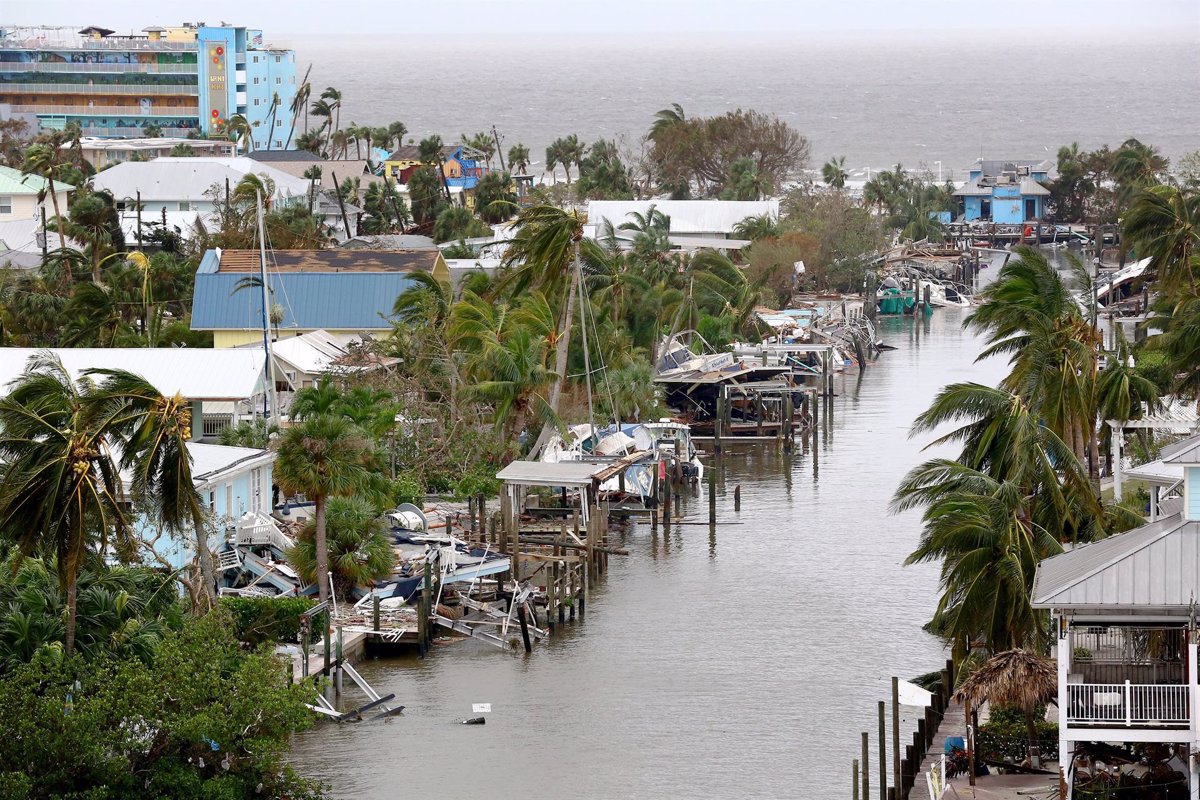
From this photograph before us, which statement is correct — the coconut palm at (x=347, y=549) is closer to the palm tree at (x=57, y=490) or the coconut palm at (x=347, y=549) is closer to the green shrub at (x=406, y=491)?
the green shrub at (x=406, y=491)

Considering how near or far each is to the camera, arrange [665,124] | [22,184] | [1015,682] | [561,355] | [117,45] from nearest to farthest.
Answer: [1015,682], [561,355], [22,184], [665,124], [117,45]

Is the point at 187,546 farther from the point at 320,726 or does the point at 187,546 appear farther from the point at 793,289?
the point at 793,289

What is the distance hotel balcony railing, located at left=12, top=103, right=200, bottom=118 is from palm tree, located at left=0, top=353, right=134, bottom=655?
554 ft

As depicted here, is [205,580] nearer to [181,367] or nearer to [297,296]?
[181,367]

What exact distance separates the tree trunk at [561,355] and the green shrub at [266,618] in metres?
17.5

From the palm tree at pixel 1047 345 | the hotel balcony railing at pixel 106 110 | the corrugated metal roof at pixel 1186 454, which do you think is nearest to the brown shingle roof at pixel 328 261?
the palm tree at pixel 1047 345

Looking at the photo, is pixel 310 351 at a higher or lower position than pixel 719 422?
higher

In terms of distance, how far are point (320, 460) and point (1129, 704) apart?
19.5m

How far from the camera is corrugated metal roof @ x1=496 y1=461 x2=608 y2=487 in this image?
51.5 m

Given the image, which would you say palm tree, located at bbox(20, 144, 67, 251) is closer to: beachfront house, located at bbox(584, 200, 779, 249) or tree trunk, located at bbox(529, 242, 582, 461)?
beachfront house, located at bbox(584, 200, 779, 249)

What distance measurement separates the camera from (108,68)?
637 ft

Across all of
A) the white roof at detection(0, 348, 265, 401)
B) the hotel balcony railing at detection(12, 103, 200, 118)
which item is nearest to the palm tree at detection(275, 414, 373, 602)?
the white roof at detection(0, 348, 265, 401)

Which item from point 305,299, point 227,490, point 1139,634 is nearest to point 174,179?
point 305,299

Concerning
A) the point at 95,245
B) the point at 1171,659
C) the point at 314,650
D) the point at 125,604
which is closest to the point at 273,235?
the point at 95,245
